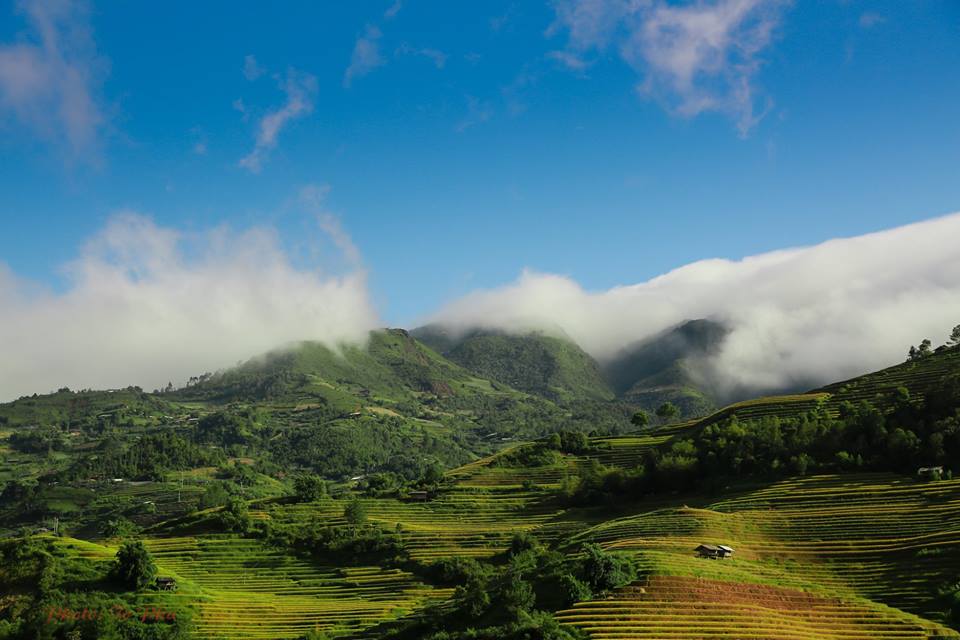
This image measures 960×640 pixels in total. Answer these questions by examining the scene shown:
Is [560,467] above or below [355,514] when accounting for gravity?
above

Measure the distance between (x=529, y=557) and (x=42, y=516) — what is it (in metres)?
176

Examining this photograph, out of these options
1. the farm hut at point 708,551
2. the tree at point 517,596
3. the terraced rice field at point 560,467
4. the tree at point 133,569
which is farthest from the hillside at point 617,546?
the tree at point 133,569

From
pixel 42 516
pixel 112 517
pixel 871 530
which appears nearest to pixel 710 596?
pixel 871 530

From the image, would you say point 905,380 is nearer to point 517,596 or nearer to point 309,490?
point 517,596

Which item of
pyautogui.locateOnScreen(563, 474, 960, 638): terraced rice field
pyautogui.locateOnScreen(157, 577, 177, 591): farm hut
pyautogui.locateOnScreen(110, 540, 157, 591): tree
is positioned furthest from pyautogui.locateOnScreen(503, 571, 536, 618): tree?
pyautogui.locateOnScreen(110, 540, 157, 591): tree

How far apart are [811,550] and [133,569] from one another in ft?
250

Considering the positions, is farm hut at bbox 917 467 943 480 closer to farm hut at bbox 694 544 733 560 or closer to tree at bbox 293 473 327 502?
farm hut at bbox 694 544 733 560

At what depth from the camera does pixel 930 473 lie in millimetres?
91188

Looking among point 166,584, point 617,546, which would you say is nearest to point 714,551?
point 617,546

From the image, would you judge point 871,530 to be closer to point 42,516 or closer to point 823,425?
point 823,425

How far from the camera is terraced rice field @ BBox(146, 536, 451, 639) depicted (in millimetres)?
76625

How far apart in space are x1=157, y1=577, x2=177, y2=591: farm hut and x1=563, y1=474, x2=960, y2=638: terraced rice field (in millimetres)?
49349

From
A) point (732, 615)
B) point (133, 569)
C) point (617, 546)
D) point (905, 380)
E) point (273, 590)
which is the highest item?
point (905, 380)

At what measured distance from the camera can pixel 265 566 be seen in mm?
103438
